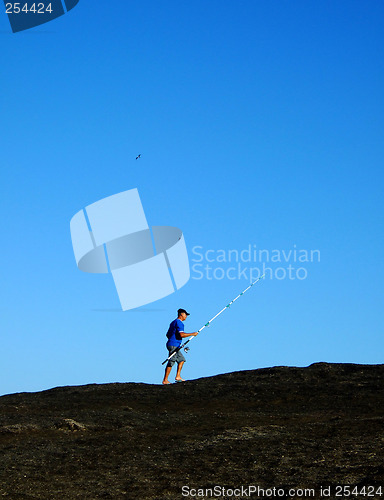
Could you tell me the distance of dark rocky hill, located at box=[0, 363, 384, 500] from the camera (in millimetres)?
12859

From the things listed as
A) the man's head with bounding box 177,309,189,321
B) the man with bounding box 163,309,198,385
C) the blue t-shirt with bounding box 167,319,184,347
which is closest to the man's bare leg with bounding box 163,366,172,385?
the man with bounding box 163,309,198,385

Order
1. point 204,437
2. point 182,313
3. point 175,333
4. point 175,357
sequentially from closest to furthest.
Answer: point 204,437
point 175,357
point 175,333
point 182,313

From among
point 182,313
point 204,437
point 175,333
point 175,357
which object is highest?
point 182,313

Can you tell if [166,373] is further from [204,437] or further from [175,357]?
[204,437]

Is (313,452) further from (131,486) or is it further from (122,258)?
(122,258)

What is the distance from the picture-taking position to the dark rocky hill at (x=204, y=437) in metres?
12.9

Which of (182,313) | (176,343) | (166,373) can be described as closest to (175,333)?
(176,343)

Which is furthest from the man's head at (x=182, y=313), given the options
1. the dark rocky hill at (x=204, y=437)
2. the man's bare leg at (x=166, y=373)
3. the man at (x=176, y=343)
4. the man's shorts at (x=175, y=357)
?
the dark rocky hill at (x=204, y=437)

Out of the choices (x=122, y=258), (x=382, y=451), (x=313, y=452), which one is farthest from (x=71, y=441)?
(x=122, y=258)

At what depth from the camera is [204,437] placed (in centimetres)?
1598

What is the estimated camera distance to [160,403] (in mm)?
19656

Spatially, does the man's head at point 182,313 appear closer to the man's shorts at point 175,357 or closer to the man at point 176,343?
the man at point 176,343

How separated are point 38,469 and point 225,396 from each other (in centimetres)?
729

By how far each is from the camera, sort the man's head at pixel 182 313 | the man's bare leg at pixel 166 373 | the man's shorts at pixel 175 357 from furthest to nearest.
Answer: the man's head at pixel 182 313
the man's bare leg at pixel 166 373
the man's shorts at pixel 175 357
